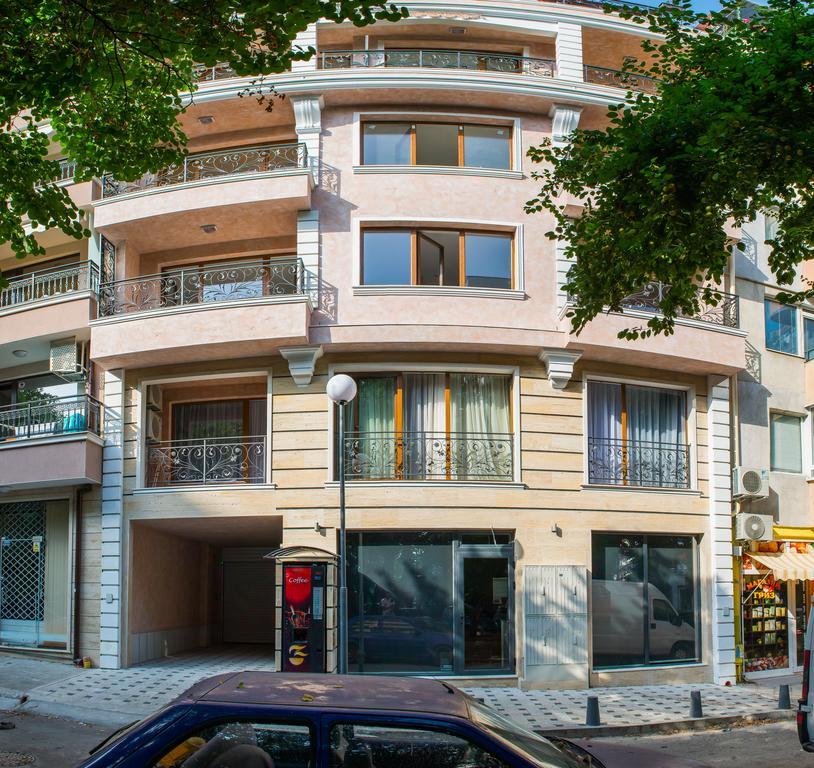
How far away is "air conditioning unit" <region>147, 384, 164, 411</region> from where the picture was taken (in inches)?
746

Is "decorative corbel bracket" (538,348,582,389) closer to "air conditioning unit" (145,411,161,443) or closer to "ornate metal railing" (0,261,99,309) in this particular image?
"air conditioning unit" (145,411,161,443)

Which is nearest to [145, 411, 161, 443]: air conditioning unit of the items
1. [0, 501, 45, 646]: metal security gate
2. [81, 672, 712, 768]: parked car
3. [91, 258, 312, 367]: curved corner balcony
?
[91, 258, 312, 367]: curved corner balcony

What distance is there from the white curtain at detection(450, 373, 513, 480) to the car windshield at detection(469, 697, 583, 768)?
39.1 feet

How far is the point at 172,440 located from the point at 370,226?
582 cm

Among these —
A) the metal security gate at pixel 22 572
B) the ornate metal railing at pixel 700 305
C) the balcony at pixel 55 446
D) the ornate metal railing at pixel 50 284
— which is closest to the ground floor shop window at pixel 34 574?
the metal security gate at pixel 22 572

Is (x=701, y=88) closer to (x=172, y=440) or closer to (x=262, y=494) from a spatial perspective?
(x=262, y=494)

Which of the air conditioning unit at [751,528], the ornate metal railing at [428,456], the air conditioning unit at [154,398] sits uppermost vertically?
the air conditioning unit at [154,398]

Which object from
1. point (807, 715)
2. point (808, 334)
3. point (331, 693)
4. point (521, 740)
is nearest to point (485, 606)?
point (807, 715)

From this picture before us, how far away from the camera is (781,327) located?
69.7 ft

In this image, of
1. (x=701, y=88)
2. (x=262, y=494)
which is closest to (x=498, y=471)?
(x=262, y=494)

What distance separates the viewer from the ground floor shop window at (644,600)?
58.0 feet

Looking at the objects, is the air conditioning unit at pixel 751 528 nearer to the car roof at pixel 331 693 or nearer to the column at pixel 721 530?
the column at pixel 721 530

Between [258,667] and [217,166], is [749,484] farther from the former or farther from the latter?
[217,166]

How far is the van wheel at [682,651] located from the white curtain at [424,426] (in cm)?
569
